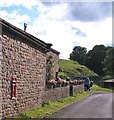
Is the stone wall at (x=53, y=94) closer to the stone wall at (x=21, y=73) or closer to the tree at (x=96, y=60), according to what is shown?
the stone wall at (x=21, y=73)

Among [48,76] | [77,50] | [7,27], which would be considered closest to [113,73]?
[77,50]

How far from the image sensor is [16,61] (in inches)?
594

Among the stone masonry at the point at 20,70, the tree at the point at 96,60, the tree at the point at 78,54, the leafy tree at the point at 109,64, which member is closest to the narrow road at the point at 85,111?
the stone masonry at the point at 20,70

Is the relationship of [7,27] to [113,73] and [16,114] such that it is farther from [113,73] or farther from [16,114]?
[113,73]

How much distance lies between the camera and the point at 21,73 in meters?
15.9

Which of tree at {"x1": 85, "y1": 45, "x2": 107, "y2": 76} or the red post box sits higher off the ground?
tree at {"x1": 85, "y1": 45, "x2": 107, "y2": 76}

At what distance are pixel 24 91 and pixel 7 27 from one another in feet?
12.3

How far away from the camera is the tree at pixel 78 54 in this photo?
11302 cm

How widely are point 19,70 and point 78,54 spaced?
106 meters

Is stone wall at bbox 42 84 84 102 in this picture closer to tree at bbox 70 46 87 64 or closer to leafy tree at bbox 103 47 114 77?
leafy tree at bbox 103 47 114 77

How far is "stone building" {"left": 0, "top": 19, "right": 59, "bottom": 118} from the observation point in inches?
539

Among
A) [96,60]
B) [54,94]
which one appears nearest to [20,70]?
[54,94]

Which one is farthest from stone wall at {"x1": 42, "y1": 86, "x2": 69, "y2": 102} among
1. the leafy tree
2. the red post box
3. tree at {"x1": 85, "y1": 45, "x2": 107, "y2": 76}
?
tree at {"x1": 85, "y1": 45, "x2": 107, "y2": 76}

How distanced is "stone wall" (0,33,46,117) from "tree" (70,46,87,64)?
297ft
